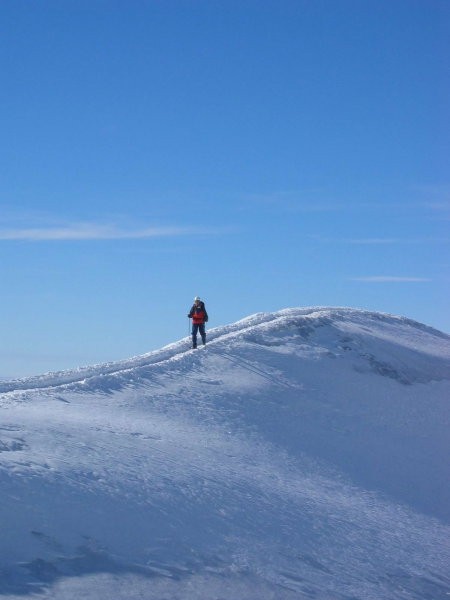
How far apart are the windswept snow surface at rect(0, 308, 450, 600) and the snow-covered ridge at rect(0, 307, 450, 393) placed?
186 mm

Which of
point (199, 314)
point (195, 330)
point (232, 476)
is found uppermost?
point (199, 314)

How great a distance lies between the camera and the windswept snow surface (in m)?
14.8

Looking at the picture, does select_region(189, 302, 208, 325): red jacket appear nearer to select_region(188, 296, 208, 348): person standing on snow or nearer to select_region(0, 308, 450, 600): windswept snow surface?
select_region(188, 296, 208, 348): person standing on snow

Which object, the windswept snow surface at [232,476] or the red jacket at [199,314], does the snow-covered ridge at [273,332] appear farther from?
the red jacket at [199,314]

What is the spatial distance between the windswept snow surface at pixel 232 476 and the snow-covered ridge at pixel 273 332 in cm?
19

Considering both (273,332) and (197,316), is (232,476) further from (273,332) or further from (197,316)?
(273,332)

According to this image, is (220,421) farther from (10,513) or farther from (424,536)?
(10,513)

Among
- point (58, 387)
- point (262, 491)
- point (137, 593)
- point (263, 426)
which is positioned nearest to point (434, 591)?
point (262, 491)

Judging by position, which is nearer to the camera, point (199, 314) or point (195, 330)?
point (199, 314)

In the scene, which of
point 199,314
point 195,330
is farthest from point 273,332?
point 199,314

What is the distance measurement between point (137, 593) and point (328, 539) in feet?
19.1

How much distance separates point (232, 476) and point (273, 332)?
14.7m

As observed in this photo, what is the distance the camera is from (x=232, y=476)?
19.8m

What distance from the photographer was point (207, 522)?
16938 millimetres
